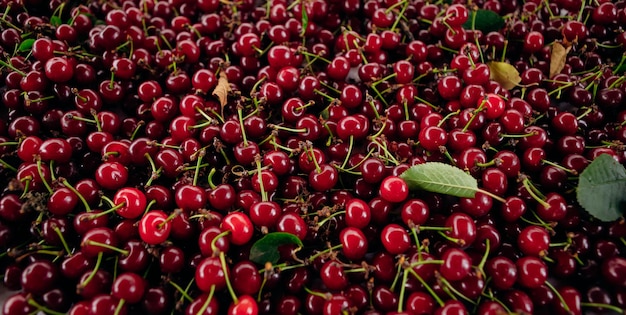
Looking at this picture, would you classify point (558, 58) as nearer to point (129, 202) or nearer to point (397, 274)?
point (397, 274)

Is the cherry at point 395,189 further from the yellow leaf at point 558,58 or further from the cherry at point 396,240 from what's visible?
the yellow leaf at point 558,58

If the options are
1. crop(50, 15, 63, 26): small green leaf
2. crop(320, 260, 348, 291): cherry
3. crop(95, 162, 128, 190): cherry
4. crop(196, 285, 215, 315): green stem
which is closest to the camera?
crop(196, 285, 215, 315): green stem

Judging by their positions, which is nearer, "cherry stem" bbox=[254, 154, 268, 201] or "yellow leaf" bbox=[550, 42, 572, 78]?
"cherry stem" bbox=[254, 154, 268, 201]

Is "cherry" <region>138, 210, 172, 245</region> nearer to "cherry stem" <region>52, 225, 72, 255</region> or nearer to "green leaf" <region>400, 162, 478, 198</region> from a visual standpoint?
"cherry stem" <region>52, 225, 72, 255</region>

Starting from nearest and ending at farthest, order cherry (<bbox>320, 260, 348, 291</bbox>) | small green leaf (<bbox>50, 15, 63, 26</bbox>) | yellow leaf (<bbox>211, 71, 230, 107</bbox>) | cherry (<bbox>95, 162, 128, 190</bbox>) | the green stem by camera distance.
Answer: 1. the green stem
2. cherry (<bbox>320, 260, 348, 291</bbox>)
3. cherry (<bbox>95, 162, 128, 190</bbox>)
4. yellow leaf (<bbox>211, 71, 230, 107</bbox>)
5. small green leaf (<bbox>50, 15, 63, 26</bbox>)

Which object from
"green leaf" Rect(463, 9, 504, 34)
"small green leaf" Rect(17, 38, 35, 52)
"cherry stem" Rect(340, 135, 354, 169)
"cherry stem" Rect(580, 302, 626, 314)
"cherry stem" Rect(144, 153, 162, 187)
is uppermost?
"small green leaf" Rect(17, 38, 35, 52)

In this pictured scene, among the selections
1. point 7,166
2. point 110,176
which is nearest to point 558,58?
point 110,176

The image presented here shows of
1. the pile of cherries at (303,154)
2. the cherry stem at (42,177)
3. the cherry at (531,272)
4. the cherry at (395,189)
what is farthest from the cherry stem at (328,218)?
the cherry stem at (42,177)

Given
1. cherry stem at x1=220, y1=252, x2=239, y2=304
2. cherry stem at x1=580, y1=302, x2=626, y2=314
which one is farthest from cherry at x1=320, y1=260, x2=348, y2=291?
cherry stem at x1=580, y1=302, x2=626, y2=314
